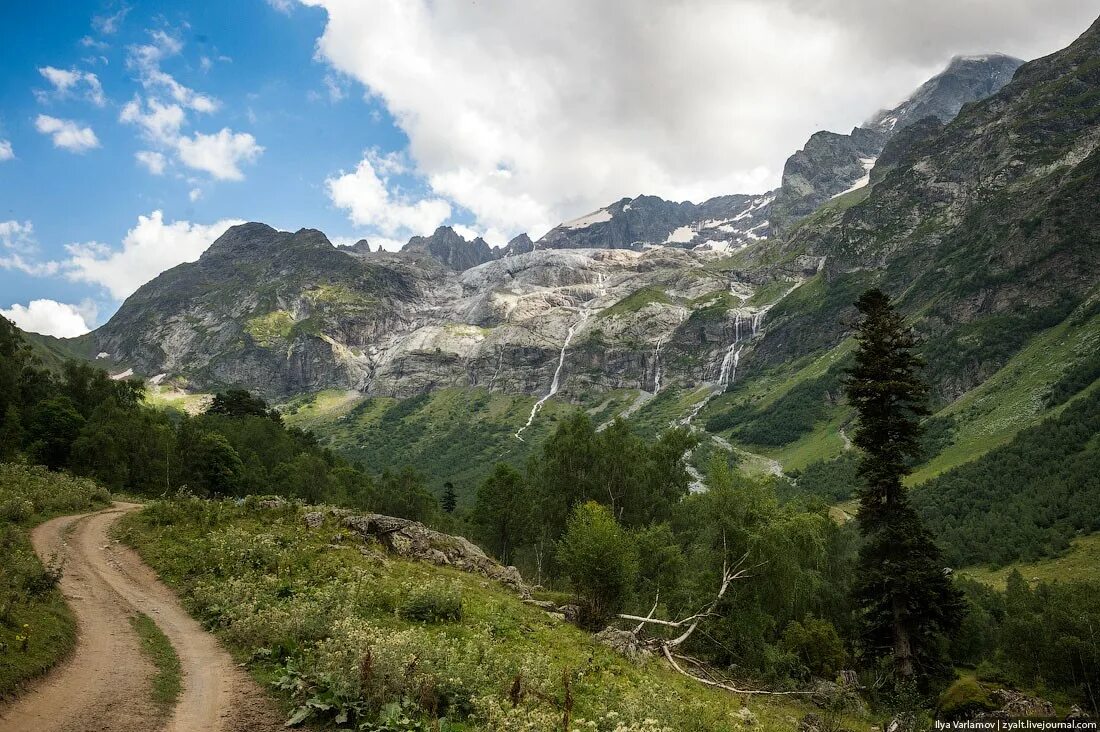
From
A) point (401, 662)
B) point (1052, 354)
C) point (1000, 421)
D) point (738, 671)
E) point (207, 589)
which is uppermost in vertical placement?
point (1052, 354)

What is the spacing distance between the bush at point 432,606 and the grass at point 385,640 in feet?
0.29

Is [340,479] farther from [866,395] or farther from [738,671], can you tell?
[866,395]

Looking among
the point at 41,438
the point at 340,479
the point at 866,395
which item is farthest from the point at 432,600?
the point at 340,479

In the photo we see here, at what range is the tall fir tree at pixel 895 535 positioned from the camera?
1121 inches

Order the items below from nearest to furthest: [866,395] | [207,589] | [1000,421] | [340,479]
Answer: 1. [207,589]
2. [866,395]
3. [340,479]
4. [1000,421]

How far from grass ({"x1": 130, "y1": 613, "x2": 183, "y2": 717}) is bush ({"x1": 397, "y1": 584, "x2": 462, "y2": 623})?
7344 mm

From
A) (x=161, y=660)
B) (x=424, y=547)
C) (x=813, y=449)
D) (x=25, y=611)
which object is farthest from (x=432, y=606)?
(x=813, y=449)

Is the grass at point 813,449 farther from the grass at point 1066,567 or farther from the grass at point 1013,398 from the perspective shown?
the grass at point 1066,567

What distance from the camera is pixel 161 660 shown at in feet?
48.1

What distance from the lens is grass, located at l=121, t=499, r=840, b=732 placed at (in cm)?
1155

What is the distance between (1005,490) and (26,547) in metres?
140

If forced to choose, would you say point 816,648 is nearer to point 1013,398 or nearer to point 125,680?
point 125,680

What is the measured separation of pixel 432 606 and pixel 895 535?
79.0 ft

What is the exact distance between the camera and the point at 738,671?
30688mm
